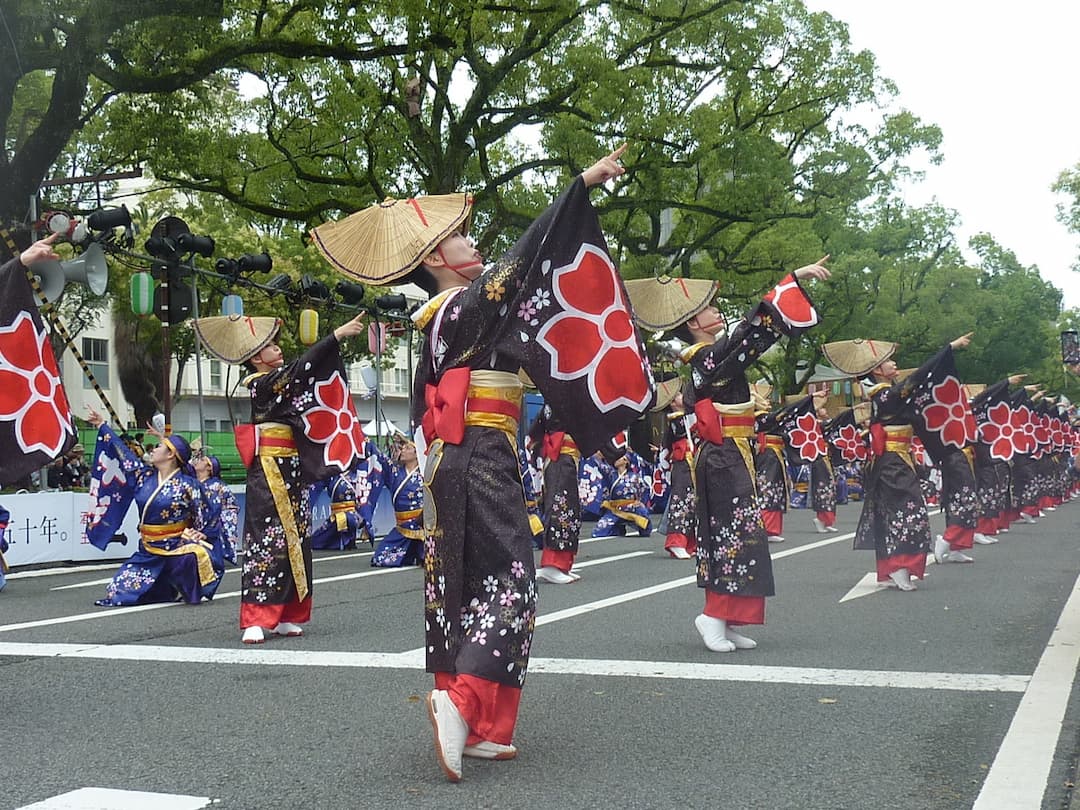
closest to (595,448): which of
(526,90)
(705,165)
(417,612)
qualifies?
(417,612)

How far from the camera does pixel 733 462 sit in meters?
6.40

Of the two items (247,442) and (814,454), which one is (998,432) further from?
(247,442)

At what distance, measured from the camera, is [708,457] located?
21.2ft

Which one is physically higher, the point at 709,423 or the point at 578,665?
the point at 709,423

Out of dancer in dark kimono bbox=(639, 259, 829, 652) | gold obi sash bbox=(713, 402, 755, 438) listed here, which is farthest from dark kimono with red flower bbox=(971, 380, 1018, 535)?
dancer in dark kimono bbox=(639, 259, 829, 652)

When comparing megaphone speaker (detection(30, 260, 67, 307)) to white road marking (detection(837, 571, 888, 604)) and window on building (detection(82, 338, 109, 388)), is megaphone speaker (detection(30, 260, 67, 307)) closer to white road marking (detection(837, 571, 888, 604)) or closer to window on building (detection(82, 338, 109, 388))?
white road marking (detection(837, 571, 888, 604))

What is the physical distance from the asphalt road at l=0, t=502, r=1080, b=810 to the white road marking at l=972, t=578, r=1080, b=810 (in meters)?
0.01

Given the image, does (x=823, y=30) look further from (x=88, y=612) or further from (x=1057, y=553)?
(x=88, y=612)

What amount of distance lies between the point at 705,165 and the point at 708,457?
15.7 meters

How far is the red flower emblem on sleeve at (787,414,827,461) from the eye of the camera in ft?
58.2

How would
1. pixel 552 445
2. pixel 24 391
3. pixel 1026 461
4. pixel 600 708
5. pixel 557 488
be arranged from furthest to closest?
pixel 1026 461, pixel 552 445, pixel 557 488, pixel 24 391, pixel 600 708

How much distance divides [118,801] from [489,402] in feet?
5.66

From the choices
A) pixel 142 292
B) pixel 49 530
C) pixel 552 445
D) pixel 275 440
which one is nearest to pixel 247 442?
pixel 275 440

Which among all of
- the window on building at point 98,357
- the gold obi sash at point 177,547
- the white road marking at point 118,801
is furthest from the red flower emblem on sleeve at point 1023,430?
the window on building at point 98,357
